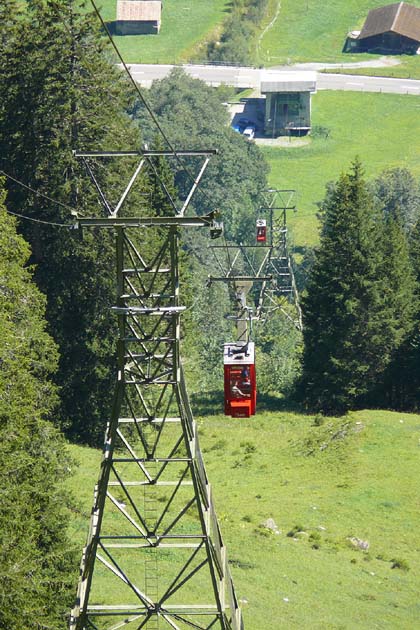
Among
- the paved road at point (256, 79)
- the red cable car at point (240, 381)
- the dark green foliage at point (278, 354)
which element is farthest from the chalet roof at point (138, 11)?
the red cable car at point (240, 381)

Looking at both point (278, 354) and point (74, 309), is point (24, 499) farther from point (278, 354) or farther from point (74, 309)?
point (278, 354)

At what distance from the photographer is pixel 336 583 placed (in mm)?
47562

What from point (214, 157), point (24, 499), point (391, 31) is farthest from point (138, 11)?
point (24, 499)

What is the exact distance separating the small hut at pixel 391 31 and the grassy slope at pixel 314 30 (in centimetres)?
201

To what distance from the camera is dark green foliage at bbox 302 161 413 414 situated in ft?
253

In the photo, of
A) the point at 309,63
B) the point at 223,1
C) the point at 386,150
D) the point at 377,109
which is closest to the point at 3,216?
the point at 386,150

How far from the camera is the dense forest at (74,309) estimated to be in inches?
1640

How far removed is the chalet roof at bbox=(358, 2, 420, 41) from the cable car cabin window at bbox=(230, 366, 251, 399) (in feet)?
445

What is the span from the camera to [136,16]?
18438 centimetres

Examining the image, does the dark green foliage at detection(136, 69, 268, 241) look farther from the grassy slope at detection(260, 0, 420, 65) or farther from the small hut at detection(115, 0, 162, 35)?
the small hut at detection(115, 0, 162, 35)

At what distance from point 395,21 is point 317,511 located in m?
131

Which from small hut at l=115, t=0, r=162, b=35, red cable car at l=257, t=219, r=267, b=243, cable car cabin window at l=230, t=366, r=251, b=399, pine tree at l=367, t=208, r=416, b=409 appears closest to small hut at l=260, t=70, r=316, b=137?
small hut at l=115, t=0, r=162, b=35

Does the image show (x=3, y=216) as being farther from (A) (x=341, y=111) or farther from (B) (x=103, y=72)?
(A) (x=341, y=111)

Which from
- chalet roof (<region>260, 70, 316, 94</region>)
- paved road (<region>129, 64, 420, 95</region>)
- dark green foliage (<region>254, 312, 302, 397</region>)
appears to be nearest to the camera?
dark green foliage (<region>254, 312, 302, 397</region>)
